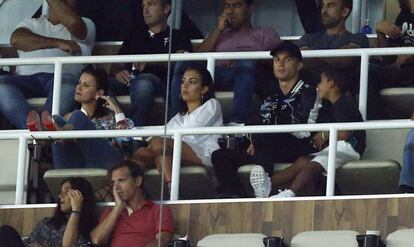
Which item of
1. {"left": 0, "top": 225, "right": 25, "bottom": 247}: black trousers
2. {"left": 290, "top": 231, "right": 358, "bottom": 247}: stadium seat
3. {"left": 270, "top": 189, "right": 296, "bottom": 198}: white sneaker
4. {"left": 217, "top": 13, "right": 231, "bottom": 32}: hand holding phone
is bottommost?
{"left": 0, "top": 225, "right": 25, "bottom": 247}: black trousers

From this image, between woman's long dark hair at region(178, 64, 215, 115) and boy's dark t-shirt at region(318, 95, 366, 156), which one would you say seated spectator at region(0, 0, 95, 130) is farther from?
boy's dark t-shirt at region(318, 95, 366, 156)

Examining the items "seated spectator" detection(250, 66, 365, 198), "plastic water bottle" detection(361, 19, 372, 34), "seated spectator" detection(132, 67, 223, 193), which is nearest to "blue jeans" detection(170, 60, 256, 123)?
"seated spectator" detection(132, 67, 223, 193)

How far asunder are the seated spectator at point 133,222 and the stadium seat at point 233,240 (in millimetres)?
175

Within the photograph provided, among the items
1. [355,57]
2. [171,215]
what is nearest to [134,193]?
[171,215]

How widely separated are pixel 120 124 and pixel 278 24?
1207 mm

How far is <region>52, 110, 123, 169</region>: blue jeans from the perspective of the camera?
16.5m

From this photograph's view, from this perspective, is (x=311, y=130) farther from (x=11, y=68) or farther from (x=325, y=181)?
(x=11, y=68)

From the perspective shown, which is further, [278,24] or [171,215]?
[278,24]

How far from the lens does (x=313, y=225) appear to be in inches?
623

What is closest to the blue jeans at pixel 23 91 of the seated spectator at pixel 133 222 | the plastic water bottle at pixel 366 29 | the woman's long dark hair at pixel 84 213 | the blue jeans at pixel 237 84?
the blue jeans at pixel 237 84

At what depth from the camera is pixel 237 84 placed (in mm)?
16797

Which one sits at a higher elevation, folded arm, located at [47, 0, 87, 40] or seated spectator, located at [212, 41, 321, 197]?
folded arm, located at [47, 0, 87, 40]

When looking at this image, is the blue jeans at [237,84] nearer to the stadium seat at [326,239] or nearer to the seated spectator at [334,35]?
the seated spectator at [334,35]

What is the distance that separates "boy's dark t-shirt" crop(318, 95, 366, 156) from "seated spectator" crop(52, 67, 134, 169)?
3.25 feet
